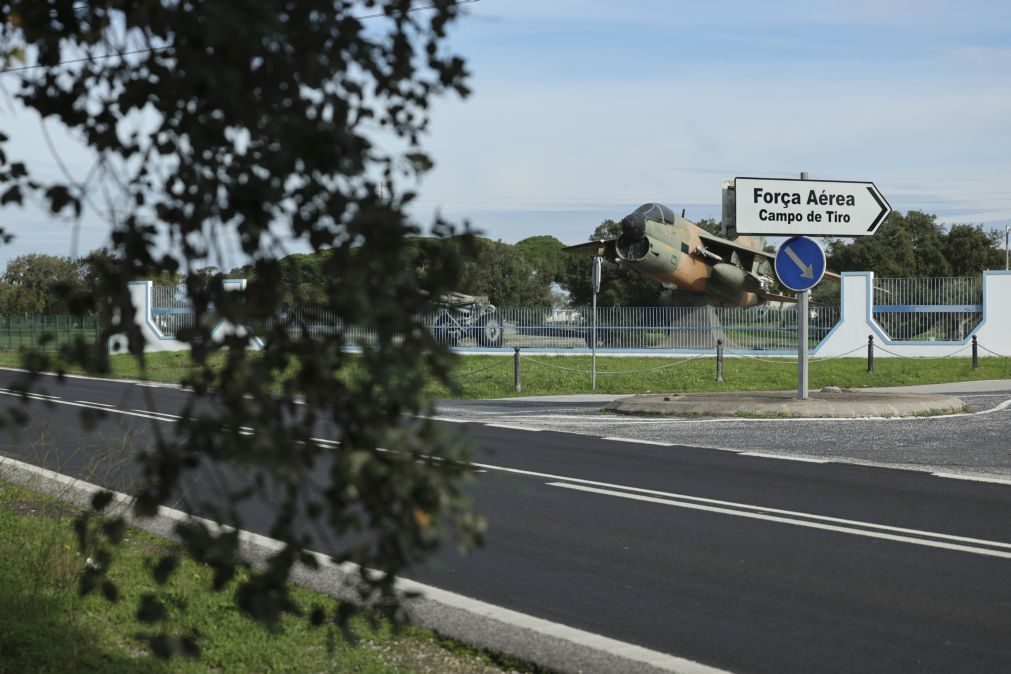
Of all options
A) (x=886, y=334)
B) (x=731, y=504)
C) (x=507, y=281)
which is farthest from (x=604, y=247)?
(x=507, y=281)

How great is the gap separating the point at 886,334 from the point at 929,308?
158 cm

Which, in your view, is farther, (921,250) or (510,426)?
(921,250)

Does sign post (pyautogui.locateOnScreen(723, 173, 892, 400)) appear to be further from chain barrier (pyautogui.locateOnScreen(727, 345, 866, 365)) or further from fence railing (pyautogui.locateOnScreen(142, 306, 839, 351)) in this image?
fence railing (pyautogui.locateOnScreen(142, 306, 839, 351))

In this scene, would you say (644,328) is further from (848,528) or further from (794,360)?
(848,528)

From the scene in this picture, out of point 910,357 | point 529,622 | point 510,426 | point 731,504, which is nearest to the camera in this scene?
point 529,622

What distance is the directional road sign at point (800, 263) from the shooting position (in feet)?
57.2

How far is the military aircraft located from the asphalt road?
2419cm

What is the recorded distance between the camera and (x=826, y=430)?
15344 millimetres

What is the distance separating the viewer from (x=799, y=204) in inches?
711

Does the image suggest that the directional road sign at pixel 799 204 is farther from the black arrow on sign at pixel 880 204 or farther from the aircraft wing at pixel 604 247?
the aircraft wing at pixel 604 247

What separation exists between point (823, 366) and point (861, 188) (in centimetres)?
1328

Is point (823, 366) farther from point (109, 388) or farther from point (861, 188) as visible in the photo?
point (109, 388)

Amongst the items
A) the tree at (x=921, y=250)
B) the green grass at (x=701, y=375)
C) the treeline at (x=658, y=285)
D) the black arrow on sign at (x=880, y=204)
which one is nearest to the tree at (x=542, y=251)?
the treeline at (x=658, y=285)

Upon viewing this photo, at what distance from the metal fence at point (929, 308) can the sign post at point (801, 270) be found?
852 inches
